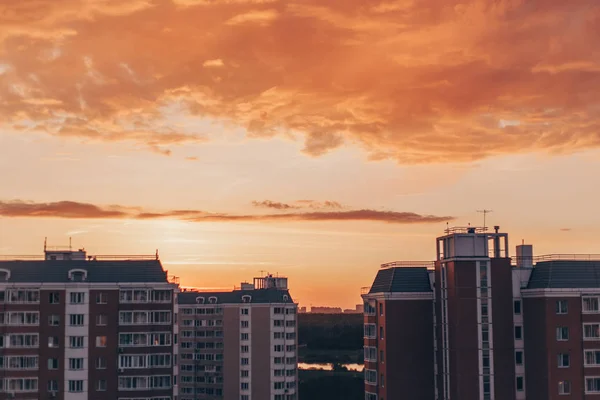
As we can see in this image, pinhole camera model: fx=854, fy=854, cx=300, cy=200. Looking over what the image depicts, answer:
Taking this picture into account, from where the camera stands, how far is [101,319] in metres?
118

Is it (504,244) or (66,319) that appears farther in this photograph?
(66,319)

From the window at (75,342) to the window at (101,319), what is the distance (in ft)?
10.2

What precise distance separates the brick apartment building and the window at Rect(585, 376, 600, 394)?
119 millimetres

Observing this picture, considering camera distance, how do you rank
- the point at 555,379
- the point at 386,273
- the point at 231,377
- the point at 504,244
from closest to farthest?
the point at 555,379, the point at 504,244, the point at 386,273, the point at 231,377

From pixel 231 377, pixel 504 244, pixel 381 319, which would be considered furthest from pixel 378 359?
pixel 231 377

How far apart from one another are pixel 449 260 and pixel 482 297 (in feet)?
19.8

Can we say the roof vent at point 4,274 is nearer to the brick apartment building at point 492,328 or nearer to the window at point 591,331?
the brick apartment building at point 492,328

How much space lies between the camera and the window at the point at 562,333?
101m

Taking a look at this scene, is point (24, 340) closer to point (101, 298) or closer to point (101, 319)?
point (101, 319)

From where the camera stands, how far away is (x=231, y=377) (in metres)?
189

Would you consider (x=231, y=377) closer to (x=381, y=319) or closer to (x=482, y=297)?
(x=381, y=319)

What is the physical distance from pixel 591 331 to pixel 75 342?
67.1 metres

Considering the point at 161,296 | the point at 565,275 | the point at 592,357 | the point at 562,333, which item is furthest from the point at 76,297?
the point at 592,357

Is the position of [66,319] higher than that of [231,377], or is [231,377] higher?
[66,319]
